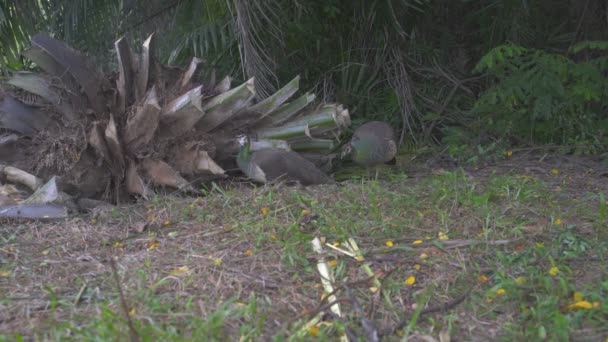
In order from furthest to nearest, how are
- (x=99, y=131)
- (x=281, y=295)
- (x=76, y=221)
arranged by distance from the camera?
(x=99, y=131) < (x=76, y=221) < (x=281, y=295)

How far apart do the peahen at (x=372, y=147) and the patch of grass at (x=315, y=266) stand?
2.74 feet

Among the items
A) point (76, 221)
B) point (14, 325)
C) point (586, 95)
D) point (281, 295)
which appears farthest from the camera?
point (586, 95)

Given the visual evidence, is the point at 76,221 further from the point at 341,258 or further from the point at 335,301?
the point at 335,301

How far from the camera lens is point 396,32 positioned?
20.9ft

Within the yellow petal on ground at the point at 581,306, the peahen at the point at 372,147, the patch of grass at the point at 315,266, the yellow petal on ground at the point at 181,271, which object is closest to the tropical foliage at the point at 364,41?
the peahen at the point at 372,147

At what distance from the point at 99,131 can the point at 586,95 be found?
3595 mm

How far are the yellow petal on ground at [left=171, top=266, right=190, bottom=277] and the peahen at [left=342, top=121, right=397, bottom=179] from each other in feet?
7.14

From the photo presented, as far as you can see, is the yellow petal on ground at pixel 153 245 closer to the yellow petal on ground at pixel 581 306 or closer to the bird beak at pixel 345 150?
the yellow petal on ground at pixel 581 306

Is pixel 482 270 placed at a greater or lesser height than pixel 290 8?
lesser

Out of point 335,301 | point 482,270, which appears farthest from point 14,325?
point 482,270

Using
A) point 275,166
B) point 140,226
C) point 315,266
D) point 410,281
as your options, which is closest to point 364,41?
point 275,166

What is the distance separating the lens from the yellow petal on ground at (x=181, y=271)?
263 cm

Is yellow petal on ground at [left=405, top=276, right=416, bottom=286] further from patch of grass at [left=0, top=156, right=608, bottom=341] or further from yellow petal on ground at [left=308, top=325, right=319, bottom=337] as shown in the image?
yellow petal on ground at [left=308, top=325, right=319, bottom=337]

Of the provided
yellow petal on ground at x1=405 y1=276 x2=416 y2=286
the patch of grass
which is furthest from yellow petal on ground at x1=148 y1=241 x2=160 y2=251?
yellow petal on ground at x1=405 y1=276 x2=416 y2=286
